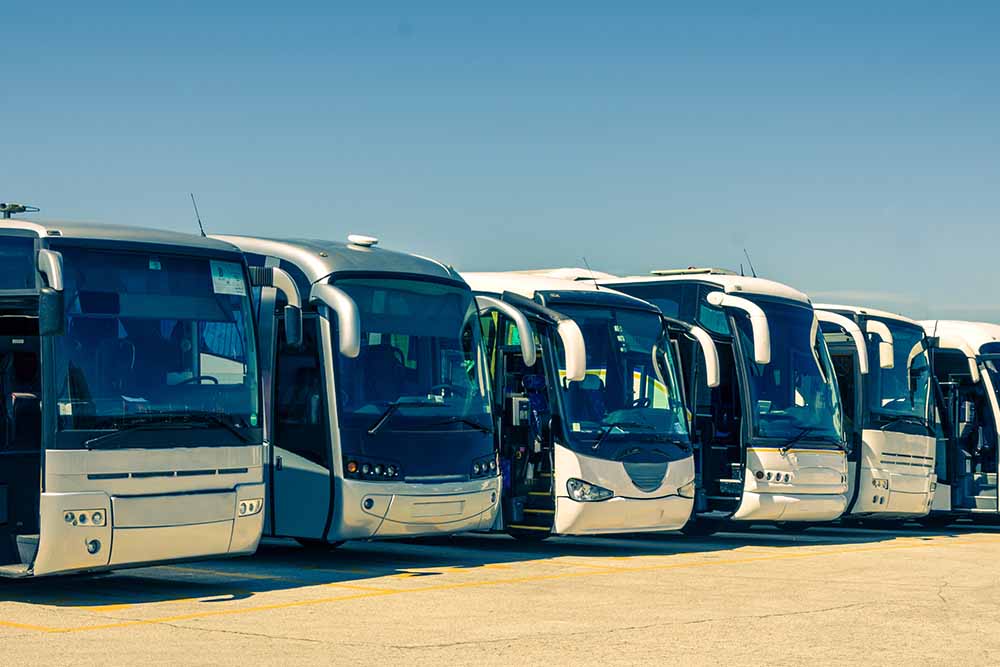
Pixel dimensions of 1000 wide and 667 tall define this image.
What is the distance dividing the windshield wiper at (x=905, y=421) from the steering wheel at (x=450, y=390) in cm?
742

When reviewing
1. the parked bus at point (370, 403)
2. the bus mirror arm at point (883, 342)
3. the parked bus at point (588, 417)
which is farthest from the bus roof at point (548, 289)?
the bus mirror arm at point (883, 342)

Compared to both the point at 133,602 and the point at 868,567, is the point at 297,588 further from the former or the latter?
the point at 868,567

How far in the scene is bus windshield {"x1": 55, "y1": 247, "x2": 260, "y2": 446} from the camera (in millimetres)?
12172

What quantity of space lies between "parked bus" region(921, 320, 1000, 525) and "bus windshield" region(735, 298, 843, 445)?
145 inches

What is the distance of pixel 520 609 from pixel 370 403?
136 inches

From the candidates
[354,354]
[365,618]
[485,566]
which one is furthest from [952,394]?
[365,618]

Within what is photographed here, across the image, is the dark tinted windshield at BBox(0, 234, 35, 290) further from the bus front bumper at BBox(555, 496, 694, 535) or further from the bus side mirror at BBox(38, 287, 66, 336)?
the bus front bumper at BBox(555, 496, 694, 535)

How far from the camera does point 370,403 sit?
49.5 ft

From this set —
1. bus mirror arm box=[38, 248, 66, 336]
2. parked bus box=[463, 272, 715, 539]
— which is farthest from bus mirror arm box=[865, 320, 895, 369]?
bus mirror arm box=[38, 248, 66, 336]

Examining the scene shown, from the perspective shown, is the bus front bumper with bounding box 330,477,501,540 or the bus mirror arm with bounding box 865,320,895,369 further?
the bus mirror arm with bounding box 865,320,895,369

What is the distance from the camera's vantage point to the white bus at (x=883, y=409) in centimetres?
2081

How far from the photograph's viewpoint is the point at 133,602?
41.0 ft

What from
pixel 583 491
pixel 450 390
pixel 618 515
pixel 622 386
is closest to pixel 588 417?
pixel 622 386

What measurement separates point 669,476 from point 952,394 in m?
7.35
